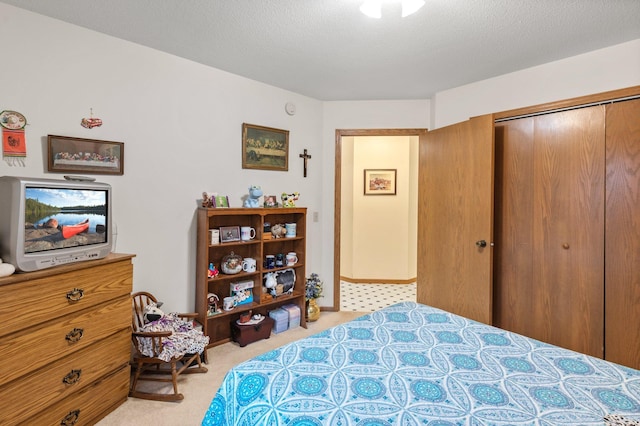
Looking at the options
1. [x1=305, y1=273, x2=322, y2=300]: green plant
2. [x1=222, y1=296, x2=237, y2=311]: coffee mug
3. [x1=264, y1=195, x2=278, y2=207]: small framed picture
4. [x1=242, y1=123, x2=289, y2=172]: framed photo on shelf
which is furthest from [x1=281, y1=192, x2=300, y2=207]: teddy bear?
[x1=222, y1=296, x2=237, y2=311]: coffee mug

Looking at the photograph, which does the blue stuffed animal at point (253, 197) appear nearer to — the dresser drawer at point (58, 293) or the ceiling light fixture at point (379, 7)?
the dresser drawer at point (58, 293)

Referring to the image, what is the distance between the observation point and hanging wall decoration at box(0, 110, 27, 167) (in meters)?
1.93

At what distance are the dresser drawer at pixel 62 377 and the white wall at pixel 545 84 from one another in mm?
3474

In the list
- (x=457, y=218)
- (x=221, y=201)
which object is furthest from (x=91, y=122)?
(x=457, y=218)

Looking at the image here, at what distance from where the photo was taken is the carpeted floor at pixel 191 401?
1.89 meters

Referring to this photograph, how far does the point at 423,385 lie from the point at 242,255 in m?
2.22

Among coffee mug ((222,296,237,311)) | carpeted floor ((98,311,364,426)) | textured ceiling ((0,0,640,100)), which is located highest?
textured ceiling ((0,0,640,100))

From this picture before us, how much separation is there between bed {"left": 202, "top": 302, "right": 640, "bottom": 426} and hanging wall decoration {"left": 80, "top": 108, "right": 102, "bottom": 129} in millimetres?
1994

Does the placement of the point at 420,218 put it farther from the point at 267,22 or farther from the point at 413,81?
the point at 267,22

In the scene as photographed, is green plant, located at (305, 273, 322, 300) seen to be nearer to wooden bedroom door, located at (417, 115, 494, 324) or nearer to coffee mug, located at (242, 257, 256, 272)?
→ coffee mug, located at (242, 257, 256, 272)

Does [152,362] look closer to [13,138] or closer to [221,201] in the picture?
[221,201]

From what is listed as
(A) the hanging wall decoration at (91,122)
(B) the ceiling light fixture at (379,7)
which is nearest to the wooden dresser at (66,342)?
(A) the hanging wall decoration at (91,122)

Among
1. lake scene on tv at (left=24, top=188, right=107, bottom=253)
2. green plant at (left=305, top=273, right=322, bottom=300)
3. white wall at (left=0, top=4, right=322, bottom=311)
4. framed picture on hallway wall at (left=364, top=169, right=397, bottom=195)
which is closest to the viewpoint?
lake scene on tv at (left=24, top=188, right=107, bottom=253)

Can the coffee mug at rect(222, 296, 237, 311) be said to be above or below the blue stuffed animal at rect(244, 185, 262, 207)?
below
